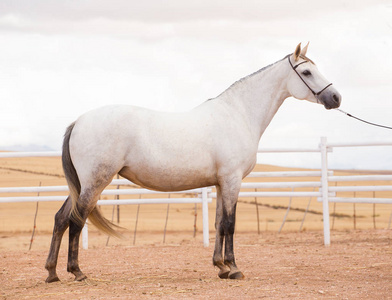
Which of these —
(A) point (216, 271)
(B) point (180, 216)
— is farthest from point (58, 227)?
(B) point (180, 216)

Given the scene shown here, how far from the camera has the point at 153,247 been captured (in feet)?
29.0

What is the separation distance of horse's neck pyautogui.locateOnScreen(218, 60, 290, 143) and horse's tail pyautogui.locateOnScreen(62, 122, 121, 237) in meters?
1.76

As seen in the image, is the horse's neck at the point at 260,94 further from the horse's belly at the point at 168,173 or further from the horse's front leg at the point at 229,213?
the horse's belly at the point at 168,173

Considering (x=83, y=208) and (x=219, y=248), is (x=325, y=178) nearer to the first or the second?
(x=219, y=248)

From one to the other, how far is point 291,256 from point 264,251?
656mm

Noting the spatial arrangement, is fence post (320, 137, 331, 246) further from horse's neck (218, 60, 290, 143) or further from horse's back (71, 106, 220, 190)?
horse's back (71, 106, 220, 190)

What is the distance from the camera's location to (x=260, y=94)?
6.17 m

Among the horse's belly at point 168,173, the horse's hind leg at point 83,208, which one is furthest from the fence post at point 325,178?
the horse's hind leg at point 83,208

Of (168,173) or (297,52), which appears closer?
(168,173)

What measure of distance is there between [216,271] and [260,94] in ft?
6.99

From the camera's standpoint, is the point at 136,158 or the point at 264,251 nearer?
the point at 136,158

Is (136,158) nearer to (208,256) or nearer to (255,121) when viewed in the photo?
(255,121)

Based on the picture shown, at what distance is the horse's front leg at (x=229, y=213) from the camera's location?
18.6 feet

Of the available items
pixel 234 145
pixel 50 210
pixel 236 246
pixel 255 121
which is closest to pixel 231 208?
pixel 234 145
